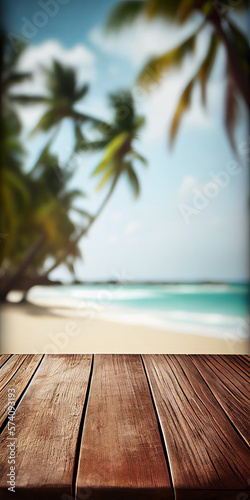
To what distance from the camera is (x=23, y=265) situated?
255 cm

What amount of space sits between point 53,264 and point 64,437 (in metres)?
1.34

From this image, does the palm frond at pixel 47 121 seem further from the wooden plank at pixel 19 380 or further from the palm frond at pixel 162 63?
the wooden plank at pixel 19 380

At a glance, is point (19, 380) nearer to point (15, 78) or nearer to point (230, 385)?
point (230, 385)

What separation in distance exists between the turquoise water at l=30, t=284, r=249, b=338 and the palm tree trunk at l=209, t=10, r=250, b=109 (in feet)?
3.73

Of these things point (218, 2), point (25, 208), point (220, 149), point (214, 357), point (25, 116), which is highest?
point (218, 2)

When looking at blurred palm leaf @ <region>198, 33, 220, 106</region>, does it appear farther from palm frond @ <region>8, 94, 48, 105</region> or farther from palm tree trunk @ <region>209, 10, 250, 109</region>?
palm frond @ <region>8, 94, 48, 105</region>

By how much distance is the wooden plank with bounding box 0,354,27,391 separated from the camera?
1938 mm

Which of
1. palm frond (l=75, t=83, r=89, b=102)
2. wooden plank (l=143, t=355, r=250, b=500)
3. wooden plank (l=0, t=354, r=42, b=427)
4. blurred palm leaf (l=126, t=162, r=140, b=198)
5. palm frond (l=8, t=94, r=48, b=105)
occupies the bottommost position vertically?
wooden plank (l=143, t=355, r=250, b=500)

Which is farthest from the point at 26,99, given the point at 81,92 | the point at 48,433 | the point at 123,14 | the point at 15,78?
the point at 48,433

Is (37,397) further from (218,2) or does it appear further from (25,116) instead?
(218,2)

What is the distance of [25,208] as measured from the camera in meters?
2.55

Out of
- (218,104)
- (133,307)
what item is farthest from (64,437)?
(218,104)

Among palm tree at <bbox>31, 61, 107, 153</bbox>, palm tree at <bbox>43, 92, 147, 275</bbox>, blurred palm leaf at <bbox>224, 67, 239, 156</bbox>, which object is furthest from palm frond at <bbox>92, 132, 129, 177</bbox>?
blurred palm leaf at <bbox>224, 67, 239, 156</bbox>

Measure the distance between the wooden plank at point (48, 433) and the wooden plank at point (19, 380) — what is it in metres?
0.04
